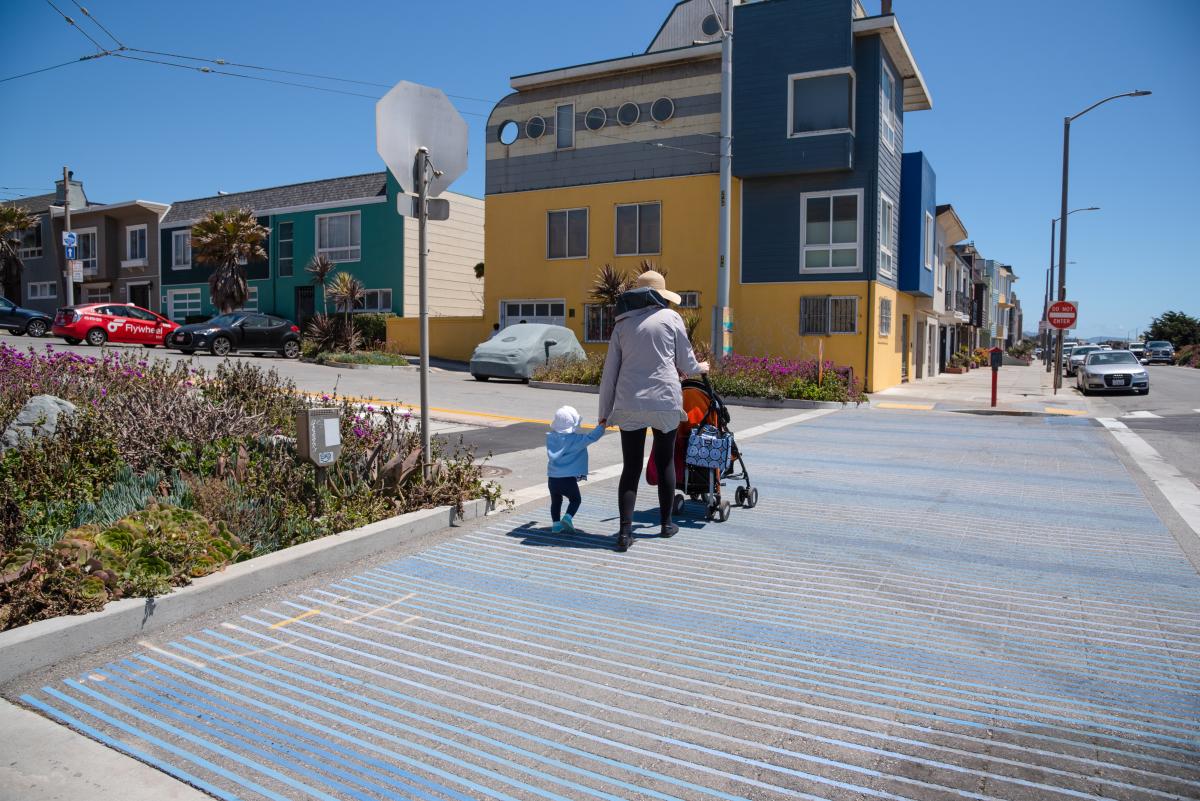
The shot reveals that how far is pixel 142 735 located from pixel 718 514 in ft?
14.4

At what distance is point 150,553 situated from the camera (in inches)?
171

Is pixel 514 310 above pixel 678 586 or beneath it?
above

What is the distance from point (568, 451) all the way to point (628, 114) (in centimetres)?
2181

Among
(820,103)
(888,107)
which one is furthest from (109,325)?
(888,107)

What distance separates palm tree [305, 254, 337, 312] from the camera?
31.5 metres

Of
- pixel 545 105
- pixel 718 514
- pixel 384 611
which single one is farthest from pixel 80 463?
pixel 545 105

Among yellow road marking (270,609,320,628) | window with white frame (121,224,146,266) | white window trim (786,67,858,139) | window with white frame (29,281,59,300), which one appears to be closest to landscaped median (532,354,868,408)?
white window trim (786,67,858,139)

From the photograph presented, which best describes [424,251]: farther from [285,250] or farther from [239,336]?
[285,250]

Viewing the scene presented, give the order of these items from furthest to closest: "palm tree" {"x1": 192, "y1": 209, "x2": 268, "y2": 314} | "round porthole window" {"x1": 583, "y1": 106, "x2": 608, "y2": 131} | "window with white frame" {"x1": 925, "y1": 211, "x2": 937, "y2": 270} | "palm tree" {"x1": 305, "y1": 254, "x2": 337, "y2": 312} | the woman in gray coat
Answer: "palm tree" {"x1": 192, "y1": 209, "x2": 268, "y2": 314}, "palm tree" {"x1": 305, "y1": 254, "x2": 337, "y2": 312}, "window with white frame" {"x1": 925, "y1": 211, "x2": 937, "y2": 270}, "round porthole window" {"x1": 583, "y1": 106, "x2": 608, "y2": 131}, the woman in gray coat

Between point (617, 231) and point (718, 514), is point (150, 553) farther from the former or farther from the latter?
point (617, 231)

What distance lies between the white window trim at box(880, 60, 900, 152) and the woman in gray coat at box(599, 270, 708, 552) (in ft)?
63.3

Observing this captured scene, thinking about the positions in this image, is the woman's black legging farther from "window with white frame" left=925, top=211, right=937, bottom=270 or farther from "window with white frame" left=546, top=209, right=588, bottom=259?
"window with white frame" left=925, top=211, right=937, bottom=270

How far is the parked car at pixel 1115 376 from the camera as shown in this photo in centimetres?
2459

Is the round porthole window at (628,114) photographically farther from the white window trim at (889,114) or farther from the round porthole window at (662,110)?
the white window trim at (889,114)
